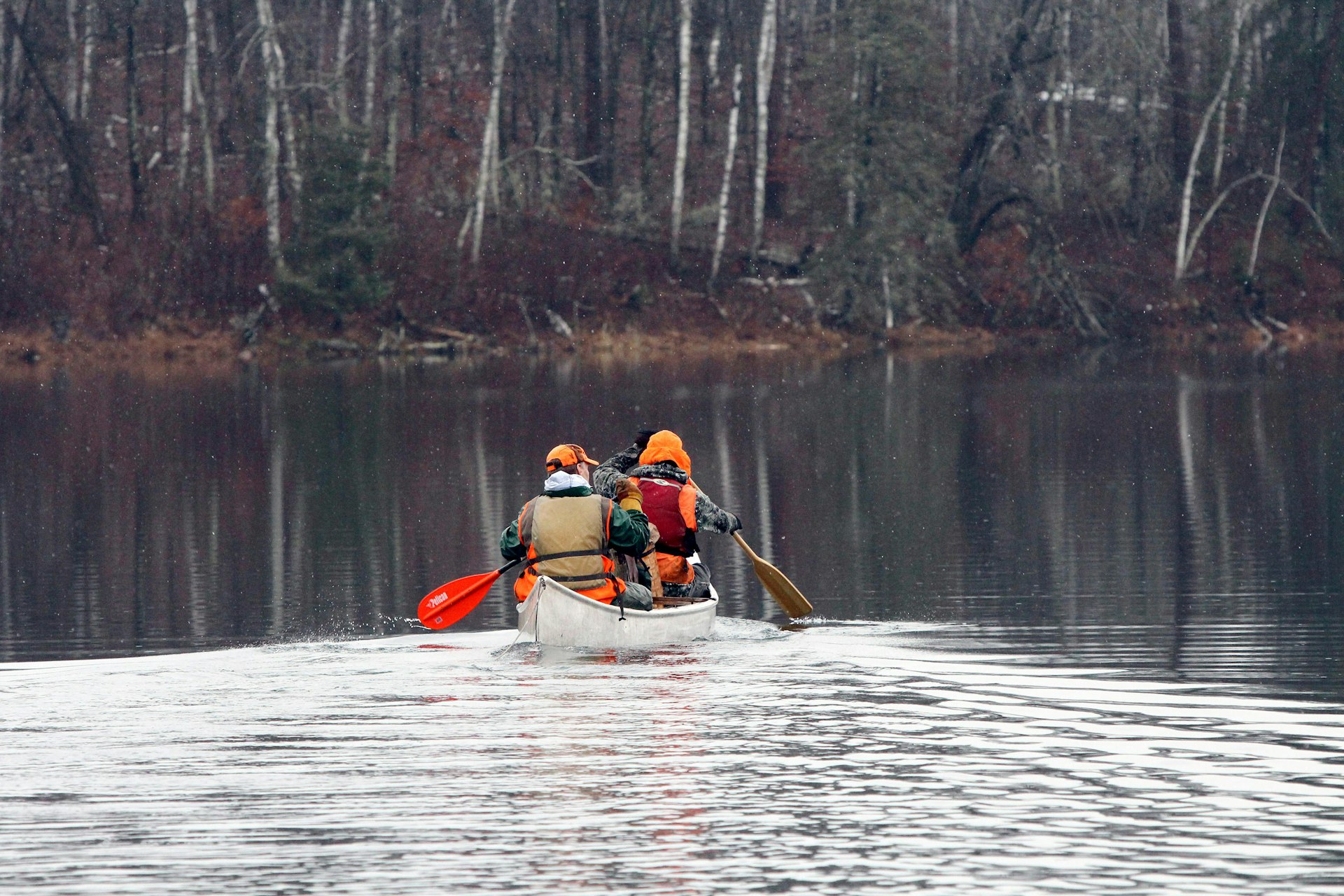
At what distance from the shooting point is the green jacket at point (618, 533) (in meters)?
13.6

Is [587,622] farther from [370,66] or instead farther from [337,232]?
[370,66]

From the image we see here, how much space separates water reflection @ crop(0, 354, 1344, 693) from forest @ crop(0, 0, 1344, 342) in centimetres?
1033

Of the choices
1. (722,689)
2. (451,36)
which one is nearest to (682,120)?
(451,36)

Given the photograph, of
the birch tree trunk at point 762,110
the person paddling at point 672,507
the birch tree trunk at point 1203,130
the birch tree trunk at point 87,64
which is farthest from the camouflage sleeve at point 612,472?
the birch tree trunk at point 87,64

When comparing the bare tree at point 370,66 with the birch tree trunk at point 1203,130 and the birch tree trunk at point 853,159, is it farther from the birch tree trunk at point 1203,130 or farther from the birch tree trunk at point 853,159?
the birch tree trunk at point 1203,130

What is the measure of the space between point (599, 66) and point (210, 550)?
1794 inches

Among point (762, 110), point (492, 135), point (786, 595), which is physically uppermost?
point (762, 110)

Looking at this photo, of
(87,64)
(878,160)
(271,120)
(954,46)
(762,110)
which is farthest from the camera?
(954,46)

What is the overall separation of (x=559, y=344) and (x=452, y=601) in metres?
39.1

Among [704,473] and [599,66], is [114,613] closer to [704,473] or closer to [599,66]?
[704,473]

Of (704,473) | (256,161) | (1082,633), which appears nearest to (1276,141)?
(256,161)

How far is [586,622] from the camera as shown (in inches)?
529

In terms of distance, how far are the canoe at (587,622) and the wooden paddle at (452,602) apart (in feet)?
3.74

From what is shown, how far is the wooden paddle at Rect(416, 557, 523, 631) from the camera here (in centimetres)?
1480
